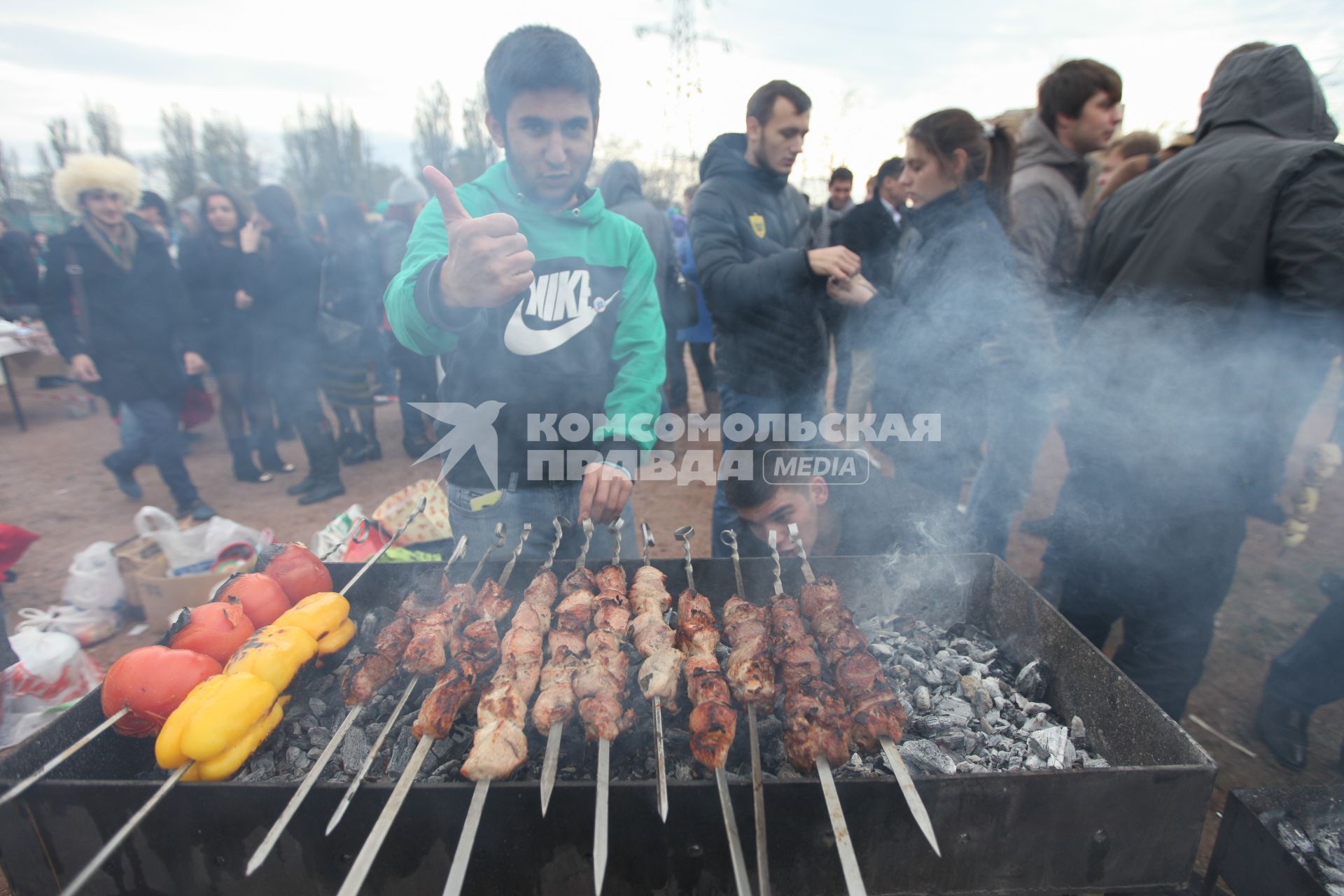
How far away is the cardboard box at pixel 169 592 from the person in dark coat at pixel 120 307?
176 centimetres

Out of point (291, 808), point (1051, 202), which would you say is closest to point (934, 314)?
point (1051, 202)

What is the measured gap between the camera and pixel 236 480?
22.1 feet

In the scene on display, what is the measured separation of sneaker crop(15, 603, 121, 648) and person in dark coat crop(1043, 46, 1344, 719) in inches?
224

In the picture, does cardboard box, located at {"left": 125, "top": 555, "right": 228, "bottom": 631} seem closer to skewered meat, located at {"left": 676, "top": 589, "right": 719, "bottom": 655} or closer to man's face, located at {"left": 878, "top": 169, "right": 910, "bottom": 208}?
skewered meat, located at {"left": 676, "top": 589, "right": 719, "bottom": 655}

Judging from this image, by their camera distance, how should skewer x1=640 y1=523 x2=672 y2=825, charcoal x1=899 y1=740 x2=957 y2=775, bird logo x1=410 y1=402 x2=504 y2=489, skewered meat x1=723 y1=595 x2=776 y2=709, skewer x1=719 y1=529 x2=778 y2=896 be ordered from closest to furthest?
skewer x1=719 y1=529 x2=778 y2=896 < skewer x1=640 y1=523 x2=672 y2=825 < charcoal x1=899 y1=740 x2=957 y2=775 < skewered meat x1=723 y1=595 x2=776 y2=709 < bird logo x1=410 y1=402 x2=504 y2=489

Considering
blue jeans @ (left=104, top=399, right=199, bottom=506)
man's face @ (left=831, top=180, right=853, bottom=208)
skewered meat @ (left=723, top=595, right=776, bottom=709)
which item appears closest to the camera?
skewered meat @ (left=723, top=595, right=776, bottom=709)

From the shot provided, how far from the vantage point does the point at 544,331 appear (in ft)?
8.77

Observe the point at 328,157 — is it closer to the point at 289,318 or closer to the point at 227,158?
the point at 227,158

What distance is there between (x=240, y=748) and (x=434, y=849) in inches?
24.9

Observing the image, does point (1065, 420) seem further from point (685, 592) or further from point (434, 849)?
point (434, 849)

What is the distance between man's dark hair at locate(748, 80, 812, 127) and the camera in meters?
3.62

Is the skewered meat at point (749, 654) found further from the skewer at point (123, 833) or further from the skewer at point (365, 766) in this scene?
the skewer at point (123, 833)

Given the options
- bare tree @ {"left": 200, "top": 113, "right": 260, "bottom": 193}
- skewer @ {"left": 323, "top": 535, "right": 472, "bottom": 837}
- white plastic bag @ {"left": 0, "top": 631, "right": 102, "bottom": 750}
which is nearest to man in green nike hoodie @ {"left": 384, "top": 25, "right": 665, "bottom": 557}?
skewer @ {"left": 323, "top": 535, "right": 472, "bottom": 837}

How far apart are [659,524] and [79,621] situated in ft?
13.2
